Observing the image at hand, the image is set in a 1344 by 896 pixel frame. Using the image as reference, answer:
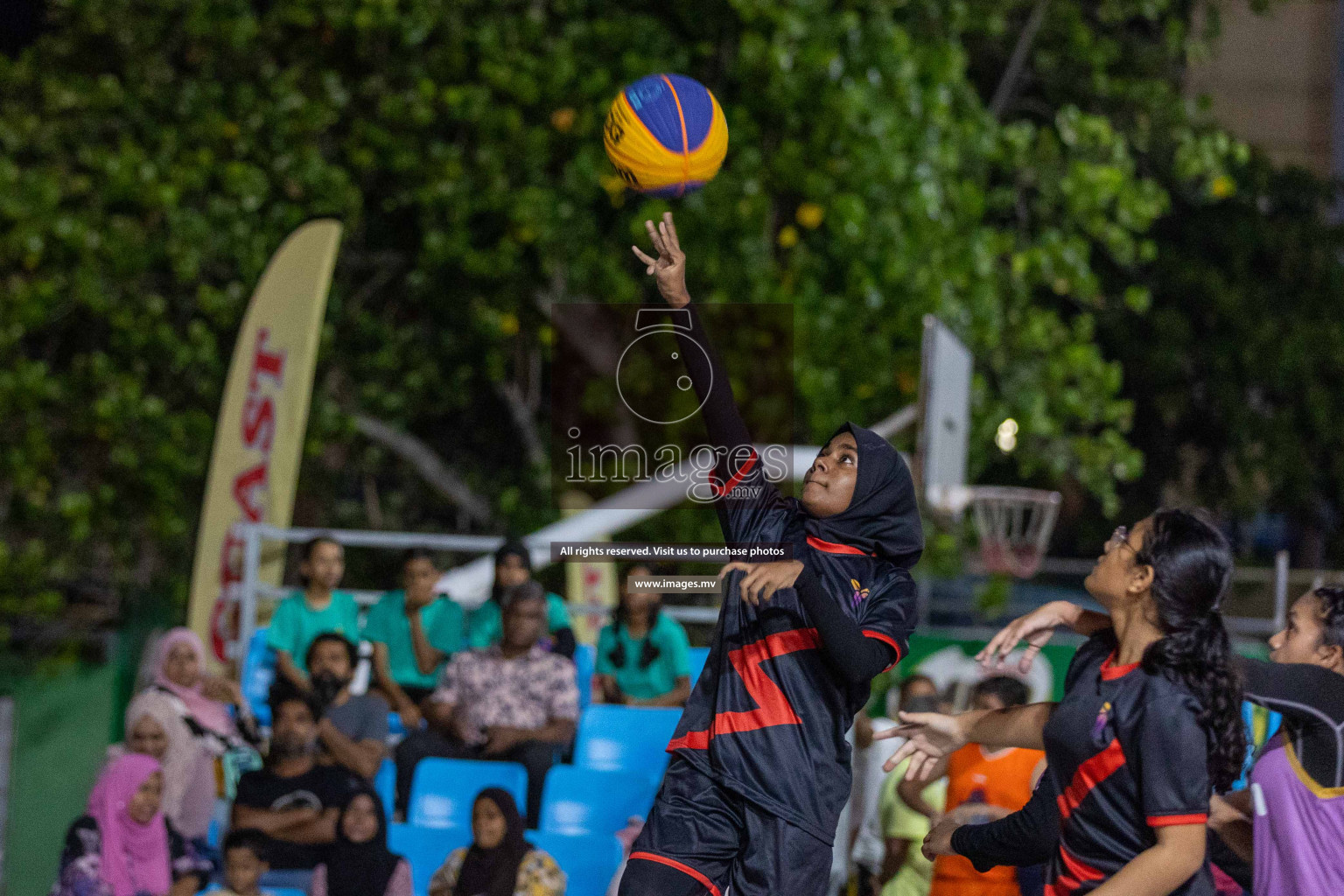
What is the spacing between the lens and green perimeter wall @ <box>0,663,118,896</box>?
7.88 m

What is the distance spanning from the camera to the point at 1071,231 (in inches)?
568

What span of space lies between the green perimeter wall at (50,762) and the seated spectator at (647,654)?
3.54 metres

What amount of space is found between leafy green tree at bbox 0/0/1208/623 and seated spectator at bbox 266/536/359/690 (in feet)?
18.6

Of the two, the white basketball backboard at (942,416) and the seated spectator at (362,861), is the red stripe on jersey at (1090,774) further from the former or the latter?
the white basketball backboard at (942,416)

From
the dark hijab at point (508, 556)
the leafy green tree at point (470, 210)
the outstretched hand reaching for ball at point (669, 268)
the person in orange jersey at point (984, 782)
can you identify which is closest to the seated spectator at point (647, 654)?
the dark hijab at point (508, 556)

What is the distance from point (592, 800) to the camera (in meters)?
6.15

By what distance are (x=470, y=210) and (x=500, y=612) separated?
6.75 m

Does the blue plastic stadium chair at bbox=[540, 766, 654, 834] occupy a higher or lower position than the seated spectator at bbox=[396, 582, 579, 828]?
lower

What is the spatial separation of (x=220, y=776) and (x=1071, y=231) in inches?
406

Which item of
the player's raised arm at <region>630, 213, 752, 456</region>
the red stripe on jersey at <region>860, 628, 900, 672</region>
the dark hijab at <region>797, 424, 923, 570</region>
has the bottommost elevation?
the red stripe on jersey at <region>860, 628, 900, 672</region>

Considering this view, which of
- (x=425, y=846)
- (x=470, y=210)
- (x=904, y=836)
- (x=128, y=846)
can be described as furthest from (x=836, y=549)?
(x=470, y=210)

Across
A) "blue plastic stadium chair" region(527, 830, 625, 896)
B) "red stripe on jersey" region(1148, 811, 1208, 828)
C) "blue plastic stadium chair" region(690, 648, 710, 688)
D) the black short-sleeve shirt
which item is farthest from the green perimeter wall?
"red stripe on jersey" region(1148, 811, 1208, 828)

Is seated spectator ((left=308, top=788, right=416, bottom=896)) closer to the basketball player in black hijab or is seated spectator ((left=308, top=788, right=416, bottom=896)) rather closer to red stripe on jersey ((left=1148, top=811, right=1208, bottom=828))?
the basketball player in black hijab

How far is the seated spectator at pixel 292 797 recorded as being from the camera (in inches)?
238
